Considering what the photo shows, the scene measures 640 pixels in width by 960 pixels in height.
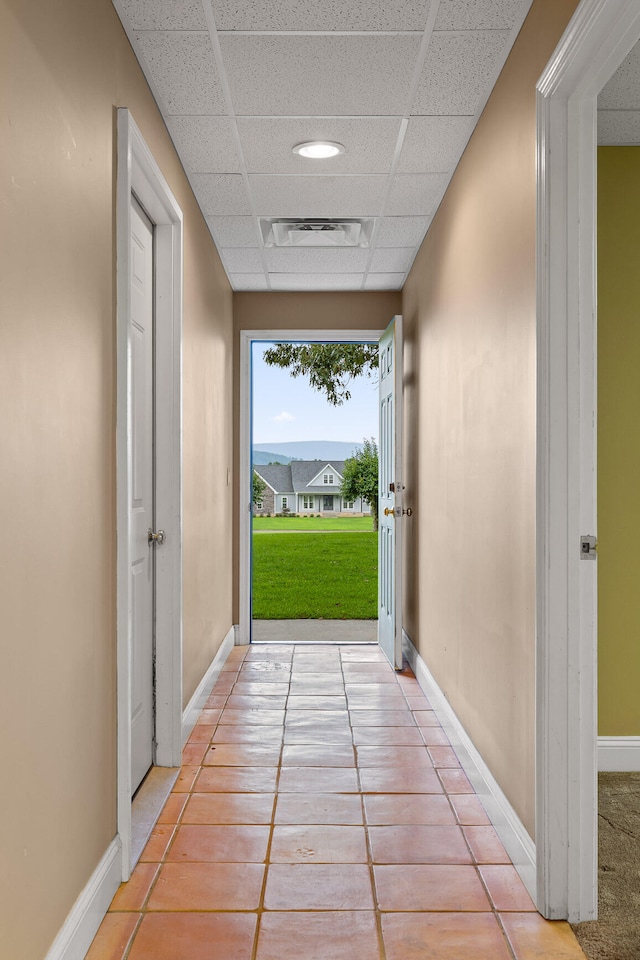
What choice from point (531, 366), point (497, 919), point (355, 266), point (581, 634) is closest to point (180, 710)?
point (497, 919)

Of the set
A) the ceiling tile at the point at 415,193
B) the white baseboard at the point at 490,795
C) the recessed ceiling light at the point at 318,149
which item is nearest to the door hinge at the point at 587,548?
the white baseboard at the point at 490,795

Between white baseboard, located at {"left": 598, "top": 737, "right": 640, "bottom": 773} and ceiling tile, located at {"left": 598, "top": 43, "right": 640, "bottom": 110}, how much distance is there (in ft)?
7.61

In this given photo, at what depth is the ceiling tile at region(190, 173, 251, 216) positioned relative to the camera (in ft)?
11.1

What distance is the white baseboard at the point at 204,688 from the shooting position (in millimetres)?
3307

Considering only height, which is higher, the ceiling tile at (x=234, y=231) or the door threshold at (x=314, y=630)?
the ceiling tile at (x=234, y=231)

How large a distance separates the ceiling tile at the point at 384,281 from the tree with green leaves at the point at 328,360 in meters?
3.24

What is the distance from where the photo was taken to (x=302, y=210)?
12.5 feet

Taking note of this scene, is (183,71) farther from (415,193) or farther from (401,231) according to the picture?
(401,231)

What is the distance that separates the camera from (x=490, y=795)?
258cm

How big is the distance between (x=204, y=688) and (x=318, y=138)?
8.38 ft

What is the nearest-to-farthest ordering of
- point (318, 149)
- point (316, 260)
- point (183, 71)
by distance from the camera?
point (183, 71) < point (318, 149) < point (316, 260)

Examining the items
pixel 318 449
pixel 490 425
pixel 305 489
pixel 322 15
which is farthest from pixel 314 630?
pixel 305 489

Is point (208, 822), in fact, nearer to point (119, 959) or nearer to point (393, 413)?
point (119, 959)

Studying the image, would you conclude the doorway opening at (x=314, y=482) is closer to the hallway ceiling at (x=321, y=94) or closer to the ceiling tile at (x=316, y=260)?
the ceiling tile at (x=316, y=260)
